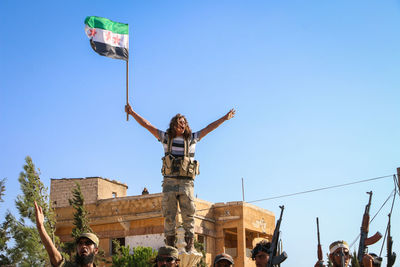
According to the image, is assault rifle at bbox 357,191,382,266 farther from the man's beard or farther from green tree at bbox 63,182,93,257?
green tree at bbox 63,182,93,257

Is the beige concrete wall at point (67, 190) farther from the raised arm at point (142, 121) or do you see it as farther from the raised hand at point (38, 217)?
the raised hand at point (38, 217)

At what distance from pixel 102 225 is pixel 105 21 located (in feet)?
77.8

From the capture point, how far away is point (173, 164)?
31.9 feet

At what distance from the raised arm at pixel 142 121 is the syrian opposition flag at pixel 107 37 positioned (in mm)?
2492

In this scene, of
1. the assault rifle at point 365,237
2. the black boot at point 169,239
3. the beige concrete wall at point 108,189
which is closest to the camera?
the assault rifle at point 365,237

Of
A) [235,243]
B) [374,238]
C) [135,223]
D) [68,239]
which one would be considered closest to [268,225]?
[235,243]

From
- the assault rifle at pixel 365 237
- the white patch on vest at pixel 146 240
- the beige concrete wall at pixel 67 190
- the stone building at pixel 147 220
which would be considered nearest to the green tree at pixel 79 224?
the white patch on vest at pixel 146 240

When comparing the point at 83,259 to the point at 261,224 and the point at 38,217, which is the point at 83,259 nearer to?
the point at 38,217

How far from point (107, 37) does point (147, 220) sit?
2234 centimetres

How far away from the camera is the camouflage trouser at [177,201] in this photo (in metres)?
9.72

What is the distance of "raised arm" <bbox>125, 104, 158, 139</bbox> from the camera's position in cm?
1006

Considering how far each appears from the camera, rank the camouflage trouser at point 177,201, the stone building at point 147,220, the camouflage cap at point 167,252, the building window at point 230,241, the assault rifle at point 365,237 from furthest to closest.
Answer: the building window at point 230,241 → the stone building at point 147,220 → the camouflage trouser at point 177,201 → the assault rifle at point 365,237 → the camouflage cap at point 167,252

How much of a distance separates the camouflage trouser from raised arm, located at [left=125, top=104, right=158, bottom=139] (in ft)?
2.80

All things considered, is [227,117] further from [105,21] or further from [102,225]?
[102,225]
